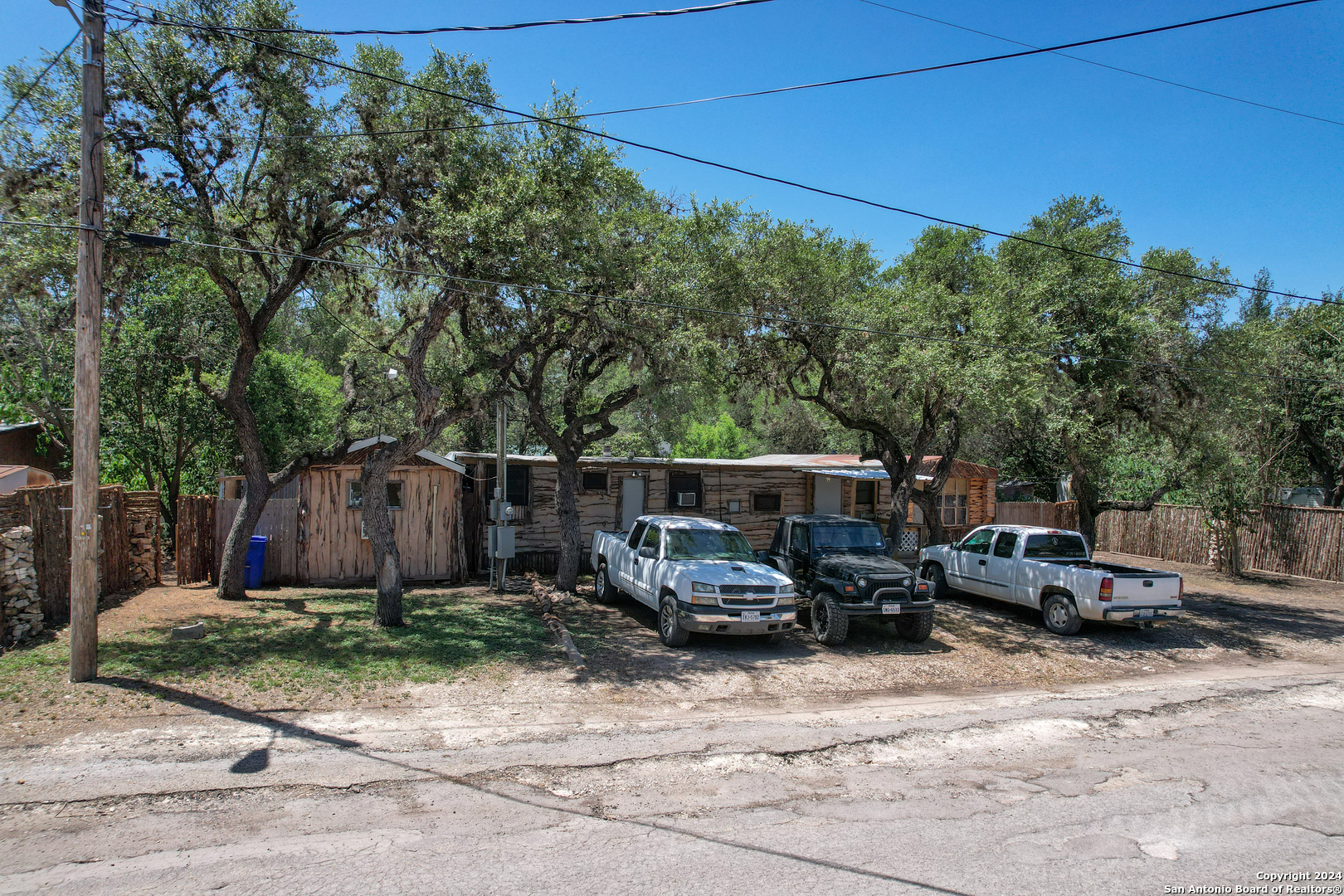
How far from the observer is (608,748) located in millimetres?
6738

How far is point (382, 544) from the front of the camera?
1077 cm

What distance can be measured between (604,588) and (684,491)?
5593 mm

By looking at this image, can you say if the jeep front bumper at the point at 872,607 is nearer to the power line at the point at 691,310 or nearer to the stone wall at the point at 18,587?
the power line at the point at 691,310

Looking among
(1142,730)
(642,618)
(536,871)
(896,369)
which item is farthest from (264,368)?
(1142,730)

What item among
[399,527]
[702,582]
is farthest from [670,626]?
[399,527]

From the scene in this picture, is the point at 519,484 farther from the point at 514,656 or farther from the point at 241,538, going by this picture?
the point at 514,656

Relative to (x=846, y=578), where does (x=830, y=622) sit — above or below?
below

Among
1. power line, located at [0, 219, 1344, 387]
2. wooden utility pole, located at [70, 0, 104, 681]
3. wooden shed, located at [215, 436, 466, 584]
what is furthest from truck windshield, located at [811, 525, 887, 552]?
wooden utility pole, located at [70, 0, 104, 681]

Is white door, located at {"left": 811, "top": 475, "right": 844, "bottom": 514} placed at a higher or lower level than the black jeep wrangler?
higher

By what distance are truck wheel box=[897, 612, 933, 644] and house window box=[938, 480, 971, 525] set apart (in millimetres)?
11789

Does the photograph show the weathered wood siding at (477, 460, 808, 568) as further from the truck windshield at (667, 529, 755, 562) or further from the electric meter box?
the truck windshield at (667, 529, 755, 562)

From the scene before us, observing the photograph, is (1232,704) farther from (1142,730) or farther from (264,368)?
(264,368)

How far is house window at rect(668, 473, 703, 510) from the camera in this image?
1875 centimetres

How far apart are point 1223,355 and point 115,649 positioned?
20147 mm
